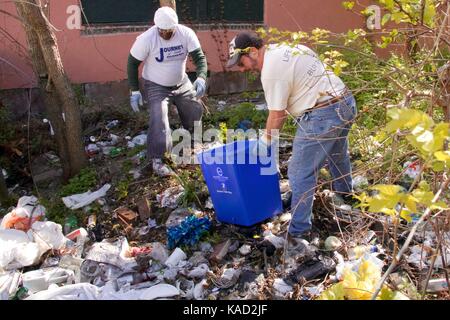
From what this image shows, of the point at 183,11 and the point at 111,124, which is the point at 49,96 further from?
the point at 183,11

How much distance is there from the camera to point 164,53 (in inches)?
215

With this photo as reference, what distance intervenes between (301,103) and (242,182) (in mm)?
745

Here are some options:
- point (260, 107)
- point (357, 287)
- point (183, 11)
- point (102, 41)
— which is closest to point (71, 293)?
point (357, 287)

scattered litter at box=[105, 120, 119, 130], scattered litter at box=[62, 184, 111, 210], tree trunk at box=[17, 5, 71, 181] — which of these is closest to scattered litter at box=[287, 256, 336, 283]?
scattered litter at box=[62, 184, 111, 210]

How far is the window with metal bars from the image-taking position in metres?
7.43

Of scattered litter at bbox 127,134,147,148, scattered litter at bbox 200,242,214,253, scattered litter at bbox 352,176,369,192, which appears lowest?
scattered litter at bbox 200,242,214,253

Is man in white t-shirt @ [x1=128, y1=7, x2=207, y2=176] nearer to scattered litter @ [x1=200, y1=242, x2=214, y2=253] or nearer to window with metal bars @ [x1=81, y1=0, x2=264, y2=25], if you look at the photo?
scattered litter @ [x1=200, y1=242, x2=214, y2=253]

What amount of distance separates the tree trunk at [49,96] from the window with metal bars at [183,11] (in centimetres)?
207

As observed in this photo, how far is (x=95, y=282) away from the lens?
3932mm

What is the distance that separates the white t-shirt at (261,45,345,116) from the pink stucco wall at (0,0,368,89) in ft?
8.88

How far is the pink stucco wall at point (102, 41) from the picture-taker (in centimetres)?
705

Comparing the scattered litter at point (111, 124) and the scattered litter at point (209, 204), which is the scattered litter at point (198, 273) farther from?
the scattered litter at point (111, 124)

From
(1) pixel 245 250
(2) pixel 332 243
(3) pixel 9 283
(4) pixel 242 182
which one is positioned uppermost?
(4) pixel 242 182
